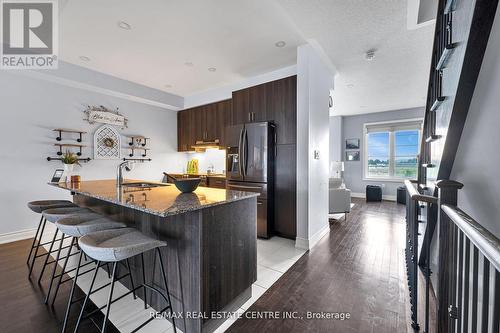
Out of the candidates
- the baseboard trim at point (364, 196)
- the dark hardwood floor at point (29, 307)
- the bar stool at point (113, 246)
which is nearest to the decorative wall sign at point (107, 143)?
the dark hardwood floor at point (29, 307)

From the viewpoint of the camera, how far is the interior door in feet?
11.1

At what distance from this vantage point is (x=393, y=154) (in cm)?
684

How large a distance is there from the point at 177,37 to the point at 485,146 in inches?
133

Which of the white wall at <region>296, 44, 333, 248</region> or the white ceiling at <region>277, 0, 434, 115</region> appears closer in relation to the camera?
the white ceiling at <region>277, 0, 434, 115</region>

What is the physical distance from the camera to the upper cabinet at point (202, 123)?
184 inches

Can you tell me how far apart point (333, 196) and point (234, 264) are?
3367mm

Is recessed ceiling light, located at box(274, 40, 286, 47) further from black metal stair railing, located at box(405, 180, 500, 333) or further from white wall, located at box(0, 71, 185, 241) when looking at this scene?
white wall, located at box(0, 71, 185, 241)

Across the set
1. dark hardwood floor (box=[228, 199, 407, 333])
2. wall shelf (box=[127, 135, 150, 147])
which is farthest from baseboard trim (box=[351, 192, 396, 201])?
wall shelf (box=[127, 135, 150, 147])

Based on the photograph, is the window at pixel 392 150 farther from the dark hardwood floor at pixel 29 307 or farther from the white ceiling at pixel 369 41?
the dark hardwood floor at pixel 29 307

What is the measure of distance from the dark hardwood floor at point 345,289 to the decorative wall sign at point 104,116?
4404mm

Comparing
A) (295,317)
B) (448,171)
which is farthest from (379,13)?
(295,317)

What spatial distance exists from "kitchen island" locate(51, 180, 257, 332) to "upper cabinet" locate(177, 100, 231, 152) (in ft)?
10.0

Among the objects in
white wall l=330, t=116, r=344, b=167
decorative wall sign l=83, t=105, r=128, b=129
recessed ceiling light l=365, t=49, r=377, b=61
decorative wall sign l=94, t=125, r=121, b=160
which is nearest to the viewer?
recessed ceiling light l=365, t=49, r=377, b=61

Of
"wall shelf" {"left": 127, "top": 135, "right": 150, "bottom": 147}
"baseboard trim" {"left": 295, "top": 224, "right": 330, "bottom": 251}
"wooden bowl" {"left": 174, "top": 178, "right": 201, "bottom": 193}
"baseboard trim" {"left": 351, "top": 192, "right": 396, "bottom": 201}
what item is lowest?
"baseboard trim" {"left": 295, "top": 224, "right": 330, "bottom": 251}
